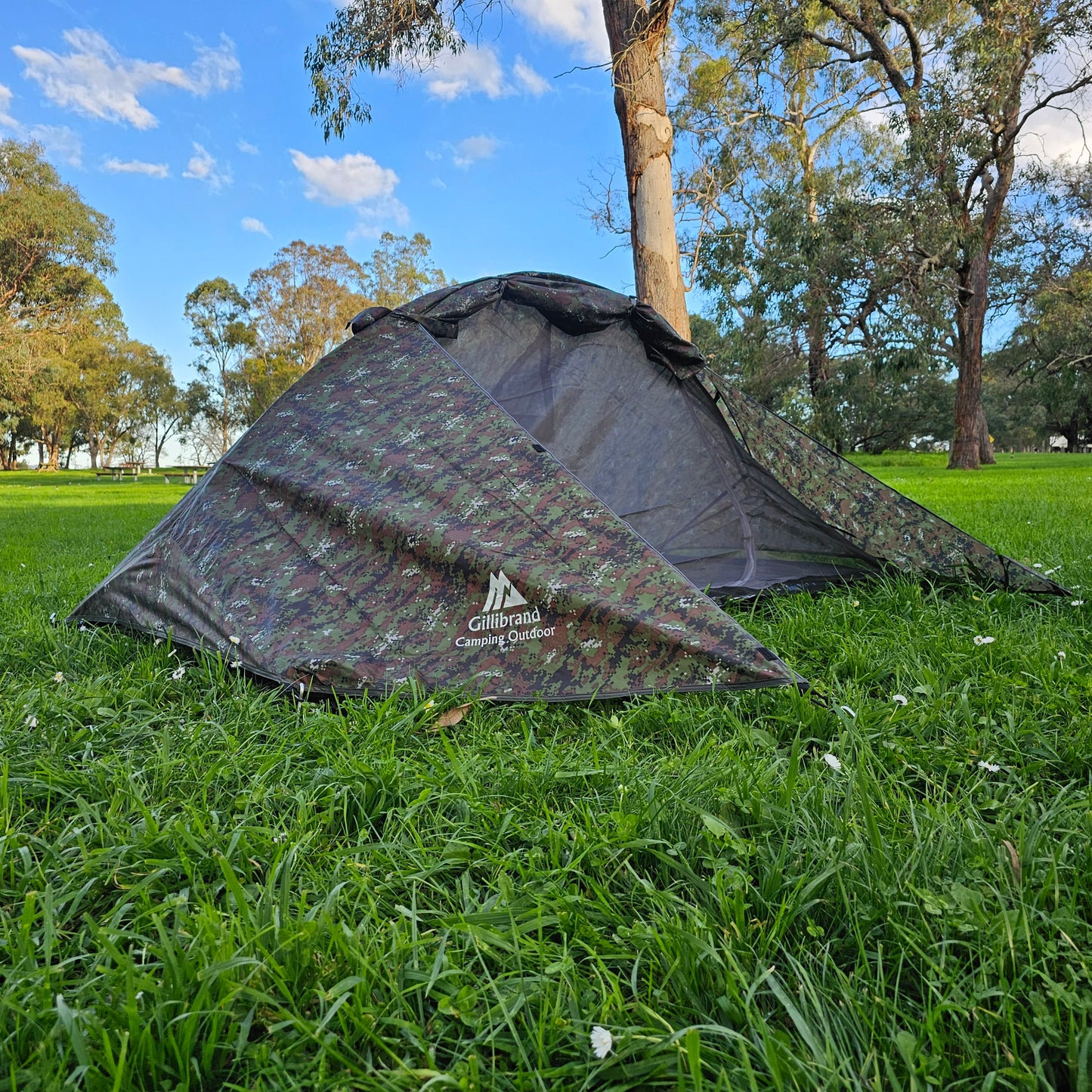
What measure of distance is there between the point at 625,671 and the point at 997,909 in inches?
47.0

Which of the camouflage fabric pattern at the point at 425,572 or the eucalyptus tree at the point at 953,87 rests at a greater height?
the eucalyptus tree at the point at 953,87

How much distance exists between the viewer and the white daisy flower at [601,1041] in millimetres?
1014

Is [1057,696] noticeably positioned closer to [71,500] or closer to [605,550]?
[605,550]

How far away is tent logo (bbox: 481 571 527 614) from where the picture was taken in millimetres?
2396

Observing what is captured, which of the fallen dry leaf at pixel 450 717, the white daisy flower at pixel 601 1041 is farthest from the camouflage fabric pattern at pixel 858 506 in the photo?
the white daisy flower at pixel 601 1041

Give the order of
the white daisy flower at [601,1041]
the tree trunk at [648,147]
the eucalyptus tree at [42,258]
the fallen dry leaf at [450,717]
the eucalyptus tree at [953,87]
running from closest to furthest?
the white daisy flower at [601,1041], the fallen dry leaf at [450,717], the tree trunk at [648,147], the eucalyptus tree at [953,87], the eucalyptus tree at [42,258]

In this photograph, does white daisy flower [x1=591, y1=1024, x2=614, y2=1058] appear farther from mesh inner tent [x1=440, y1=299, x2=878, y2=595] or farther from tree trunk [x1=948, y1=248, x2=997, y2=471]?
tree trunk [x1=948, y1=248, x2=997, y2=471]

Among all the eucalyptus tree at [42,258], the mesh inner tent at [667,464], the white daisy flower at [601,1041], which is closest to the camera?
the white daisy flower at [601,1041]

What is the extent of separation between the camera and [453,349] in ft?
11.1

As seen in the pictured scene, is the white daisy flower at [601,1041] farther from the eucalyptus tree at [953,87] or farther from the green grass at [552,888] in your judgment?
the eucalyptus tree at [953,87]

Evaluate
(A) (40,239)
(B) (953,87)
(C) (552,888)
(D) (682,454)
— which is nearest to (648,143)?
(D) (682,454)

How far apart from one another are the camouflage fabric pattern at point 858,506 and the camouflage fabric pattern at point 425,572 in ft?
4.59

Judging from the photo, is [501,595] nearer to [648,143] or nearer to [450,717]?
[450,717]

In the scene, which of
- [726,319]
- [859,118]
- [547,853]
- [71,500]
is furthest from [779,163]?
[547,853]
